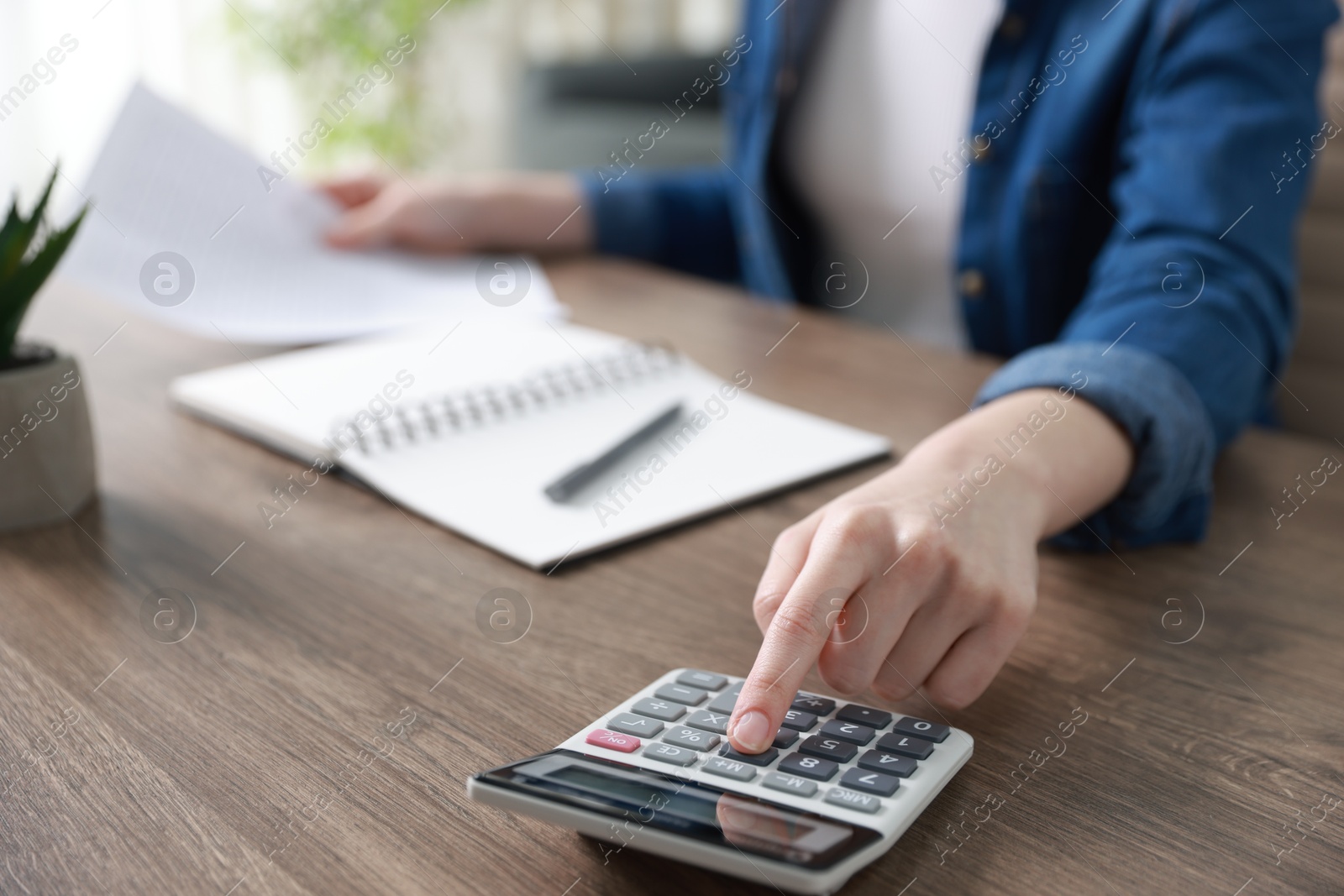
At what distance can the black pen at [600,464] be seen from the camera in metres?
0.61

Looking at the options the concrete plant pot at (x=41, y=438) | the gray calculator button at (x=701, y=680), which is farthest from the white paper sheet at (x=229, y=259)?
the gray calculator button at (x=701, y=680)

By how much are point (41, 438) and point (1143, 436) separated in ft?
1.92

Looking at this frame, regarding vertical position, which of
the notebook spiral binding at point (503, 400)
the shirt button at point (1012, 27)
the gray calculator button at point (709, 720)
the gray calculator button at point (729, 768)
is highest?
the shirt button at point (1012, 27)

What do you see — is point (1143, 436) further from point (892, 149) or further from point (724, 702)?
point (892, 149)

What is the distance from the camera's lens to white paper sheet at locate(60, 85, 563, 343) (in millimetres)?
878

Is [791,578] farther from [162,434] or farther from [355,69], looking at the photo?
[355,69]

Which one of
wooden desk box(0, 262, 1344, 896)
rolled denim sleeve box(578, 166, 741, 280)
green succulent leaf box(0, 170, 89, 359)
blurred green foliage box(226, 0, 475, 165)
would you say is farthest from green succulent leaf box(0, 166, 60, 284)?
blurred green foliage box(226, 0, 475, 165)

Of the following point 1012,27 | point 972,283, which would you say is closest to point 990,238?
point 972,283

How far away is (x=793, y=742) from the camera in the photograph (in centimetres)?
39

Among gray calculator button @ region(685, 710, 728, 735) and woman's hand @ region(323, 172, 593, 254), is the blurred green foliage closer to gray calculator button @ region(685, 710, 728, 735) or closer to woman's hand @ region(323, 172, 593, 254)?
woman's hand @ region(323, 172, 593, 254)

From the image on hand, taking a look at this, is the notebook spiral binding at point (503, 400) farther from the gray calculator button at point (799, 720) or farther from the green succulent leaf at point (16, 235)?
the gray calculator button at point (799, 720)

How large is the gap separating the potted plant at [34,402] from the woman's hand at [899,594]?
394 millimetres

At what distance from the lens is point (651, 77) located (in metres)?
2.67

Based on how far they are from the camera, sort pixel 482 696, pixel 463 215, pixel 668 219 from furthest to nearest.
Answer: pixel 668 219 < pixel 463 215 < pixel 482 696
